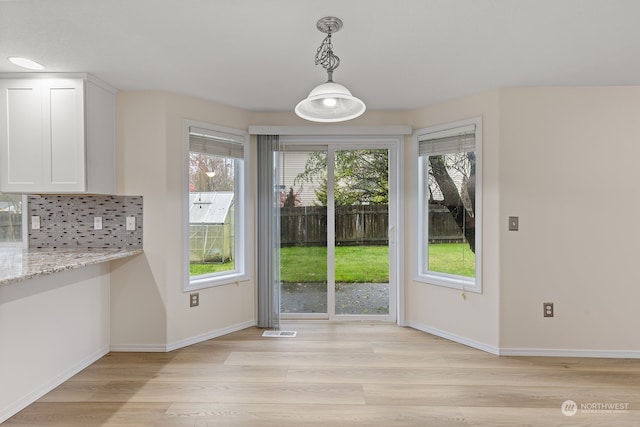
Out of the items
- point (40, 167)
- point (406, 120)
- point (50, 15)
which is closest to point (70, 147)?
point (40, 167)

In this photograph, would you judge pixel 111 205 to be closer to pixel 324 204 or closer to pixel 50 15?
pixel 50 15

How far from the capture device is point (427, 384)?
2445 mm

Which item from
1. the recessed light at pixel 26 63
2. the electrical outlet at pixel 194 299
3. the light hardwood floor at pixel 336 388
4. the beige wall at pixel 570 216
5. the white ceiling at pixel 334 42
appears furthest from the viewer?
the electrical outlet at pixel 194 299

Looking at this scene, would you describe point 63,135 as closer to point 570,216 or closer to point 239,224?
point 239,224

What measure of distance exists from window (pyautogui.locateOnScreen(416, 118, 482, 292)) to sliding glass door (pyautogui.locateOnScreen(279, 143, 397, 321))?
36 cm

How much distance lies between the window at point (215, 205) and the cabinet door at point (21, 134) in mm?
1107

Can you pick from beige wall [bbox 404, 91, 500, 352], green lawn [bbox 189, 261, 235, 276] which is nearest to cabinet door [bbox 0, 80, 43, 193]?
green lawn [bbox 189, 261, 235, 276]

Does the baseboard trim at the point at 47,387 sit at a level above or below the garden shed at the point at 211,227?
below

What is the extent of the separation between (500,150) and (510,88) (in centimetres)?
53

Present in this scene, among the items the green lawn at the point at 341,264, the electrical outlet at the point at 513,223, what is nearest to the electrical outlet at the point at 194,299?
the green lawn at the point at 341,264

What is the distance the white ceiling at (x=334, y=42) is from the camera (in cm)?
183

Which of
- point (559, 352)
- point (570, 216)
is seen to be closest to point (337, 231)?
point (570, 216)

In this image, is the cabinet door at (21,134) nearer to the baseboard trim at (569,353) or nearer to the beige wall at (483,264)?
the beige wall at (483,264)

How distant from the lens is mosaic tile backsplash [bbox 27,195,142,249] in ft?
9.73
